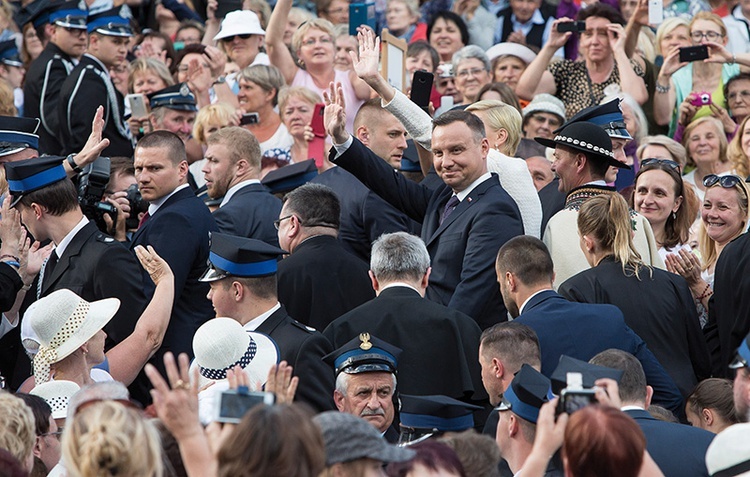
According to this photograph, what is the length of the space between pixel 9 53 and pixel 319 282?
6713mm

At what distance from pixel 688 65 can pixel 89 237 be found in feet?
21.3

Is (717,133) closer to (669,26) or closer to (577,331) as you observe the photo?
(669,26)

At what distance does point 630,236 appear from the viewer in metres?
7.32

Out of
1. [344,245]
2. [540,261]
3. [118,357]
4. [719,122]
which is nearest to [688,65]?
[719,122]

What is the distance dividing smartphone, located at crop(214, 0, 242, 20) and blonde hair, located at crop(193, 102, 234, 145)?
11.1 feet

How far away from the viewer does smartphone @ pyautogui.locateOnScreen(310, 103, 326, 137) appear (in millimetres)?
10383

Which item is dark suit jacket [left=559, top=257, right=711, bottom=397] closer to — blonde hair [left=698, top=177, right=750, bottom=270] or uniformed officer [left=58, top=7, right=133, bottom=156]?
blonde hair [left=698, top=177, right=750, bottom=270]

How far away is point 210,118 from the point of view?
10.8 meters

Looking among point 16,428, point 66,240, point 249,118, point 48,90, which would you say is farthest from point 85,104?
point 16,428

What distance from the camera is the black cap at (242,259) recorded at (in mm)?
7121

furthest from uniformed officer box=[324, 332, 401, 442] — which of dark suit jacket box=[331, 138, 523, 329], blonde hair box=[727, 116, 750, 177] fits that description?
blonde hair box=[727, 116, 750, 177]

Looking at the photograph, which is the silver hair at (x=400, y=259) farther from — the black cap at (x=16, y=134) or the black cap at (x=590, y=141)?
the black cap at (x=16, y=134)

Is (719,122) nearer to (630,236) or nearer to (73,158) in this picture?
(630,236)

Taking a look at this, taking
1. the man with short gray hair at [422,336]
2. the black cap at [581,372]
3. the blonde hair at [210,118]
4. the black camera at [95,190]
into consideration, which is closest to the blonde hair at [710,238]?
the man with short gray hair at [422,336]
